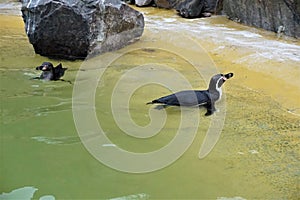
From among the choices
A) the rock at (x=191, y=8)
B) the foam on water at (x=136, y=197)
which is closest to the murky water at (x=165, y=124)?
the foam on water at (x=136, y=197)

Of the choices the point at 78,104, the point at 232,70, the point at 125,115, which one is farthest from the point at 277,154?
the point at 232,70

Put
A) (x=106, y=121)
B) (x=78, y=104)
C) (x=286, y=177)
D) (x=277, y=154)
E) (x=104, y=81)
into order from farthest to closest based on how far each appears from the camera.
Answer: (x=104, y=81) < (x=78, y=104) < (x=106, y=121) < (x=277, y=154) < (x=286, y=177)

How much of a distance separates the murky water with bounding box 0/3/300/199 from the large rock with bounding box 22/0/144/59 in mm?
235

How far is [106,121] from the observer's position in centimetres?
451

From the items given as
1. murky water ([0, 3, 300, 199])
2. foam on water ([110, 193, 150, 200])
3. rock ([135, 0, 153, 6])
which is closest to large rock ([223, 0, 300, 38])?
murky water ([0, 3, 300, 199])

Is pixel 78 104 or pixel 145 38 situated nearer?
pixel 78 104

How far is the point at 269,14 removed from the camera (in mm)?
8406

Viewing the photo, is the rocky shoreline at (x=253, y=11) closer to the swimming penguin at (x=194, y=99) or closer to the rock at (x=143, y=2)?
the rock at (x=143, y=2)

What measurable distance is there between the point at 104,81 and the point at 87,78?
28 centimetres

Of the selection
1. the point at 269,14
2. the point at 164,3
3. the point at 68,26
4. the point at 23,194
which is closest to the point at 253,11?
the point at 269,14

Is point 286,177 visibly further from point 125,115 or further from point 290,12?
point 290,12

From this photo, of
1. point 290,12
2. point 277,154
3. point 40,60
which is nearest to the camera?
point 277,154

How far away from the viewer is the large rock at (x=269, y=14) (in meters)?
7.76

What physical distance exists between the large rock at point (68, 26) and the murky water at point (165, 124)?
0.77 feet
